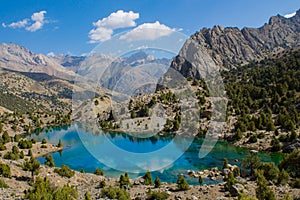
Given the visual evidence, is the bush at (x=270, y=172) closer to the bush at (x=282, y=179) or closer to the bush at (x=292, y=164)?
the bush at (x=282, y=179)

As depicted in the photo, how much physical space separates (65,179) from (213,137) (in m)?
45.4

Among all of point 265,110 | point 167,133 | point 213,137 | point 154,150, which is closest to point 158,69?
point 154,150

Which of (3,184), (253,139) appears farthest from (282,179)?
(3,184)

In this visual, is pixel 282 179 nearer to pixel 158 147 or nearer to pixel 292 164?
pixel 292 164

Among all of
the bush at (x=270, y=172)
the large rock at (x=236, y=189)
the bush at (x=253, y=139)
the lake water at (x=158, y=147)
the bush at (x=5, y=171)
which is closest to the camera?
the large rock at (x=236, y=189)

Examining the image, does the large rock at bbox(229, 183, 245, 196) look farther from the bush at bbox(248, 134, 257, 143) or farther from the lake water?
the bush at bbox(248, 134, 257, 143)

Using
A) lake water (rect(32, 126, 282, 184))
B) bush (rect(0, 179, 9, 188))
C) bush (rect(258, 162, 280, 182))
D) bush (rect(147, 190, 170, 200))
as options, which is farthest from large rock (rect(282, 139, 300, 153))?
bush (rect(0, 179, 9, 188))

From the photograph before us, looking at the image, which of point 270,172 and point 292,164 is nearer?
point 270,172

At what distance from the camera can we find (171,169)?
4512 centimetres

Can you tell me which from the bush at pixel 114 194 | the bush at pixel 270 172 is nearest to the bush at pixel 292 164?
the bush at pixel 270 172

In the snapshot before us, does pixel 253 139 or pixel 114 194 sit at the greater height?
pixel 253 139

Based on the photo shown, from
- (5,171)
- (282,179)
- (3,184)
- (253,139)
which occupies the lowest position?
(3,184)

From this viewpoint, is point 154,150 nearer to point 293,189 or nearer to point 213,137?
point 213,137

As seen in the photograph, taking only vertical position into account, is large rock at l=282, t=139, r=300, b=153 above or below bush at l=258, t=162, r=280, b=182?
above
